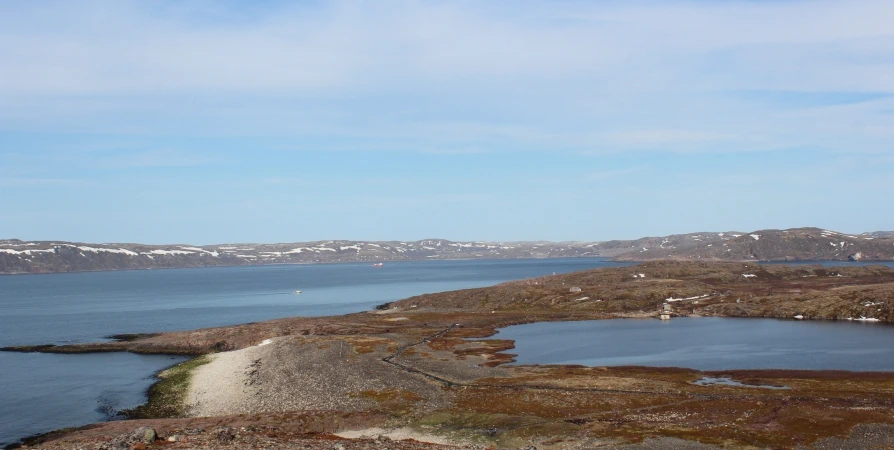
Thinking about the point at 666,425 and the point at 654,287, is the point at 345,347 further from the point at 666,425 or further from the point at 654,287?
the point at 654,287

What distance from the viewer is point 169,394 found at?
6800 centimetres

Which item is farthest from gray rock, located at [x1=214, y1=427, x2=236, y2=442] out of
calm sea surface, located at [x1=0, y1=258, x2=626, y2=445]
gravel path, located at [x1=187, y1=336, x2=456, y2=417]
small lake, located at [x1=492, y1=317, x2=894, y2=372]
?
small lake, located at [x1=492, y1=317, x2=894, y2=372]

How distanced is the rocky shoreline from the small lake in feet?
17.6

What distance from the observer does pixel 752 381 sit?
2517 inches

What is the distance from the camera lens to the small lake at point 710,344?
252 feet

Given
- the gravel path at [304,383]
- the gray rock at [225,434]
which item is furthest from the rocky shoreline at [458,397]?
the gray rock at [225,434]

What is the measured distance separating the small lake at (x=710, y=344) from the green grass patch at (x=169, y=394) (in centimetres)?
3809

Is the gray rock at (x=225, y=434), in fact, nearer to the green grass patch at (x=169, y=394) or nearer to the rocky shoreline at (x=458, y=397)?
the rocky shoreline at (x=458, y=397)

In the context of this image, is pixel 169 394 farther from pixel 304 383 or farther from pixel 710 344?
pixel 710 344

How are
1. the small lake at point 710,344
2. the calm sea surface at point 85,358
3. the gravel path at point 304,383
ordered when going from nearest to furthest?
the gravel path at point 304,383 → the calm sea surface at point 85,358 → the small lake at point 710,344

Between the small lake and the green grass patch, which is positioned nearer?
the green grass patch

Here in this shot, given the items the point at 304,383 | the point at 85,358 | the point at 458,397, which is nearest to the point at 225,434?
the point at 458,397

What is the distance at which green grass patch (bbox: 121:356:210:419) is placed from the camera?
59.3 metres

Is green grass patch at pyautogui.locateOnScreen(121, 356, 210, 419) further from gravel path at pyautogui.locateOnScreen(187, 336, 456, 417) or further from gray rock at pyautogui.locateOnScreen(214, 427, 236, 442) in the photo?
gray rock at pyautogui.locateOnScreen(214, 427, 236, 442)
